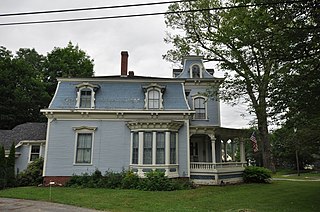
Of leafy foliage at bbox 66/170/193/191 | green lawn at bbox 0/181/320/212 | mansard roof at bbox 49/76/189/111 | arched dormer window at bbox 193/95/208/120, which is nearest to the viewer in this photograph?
green lawn at bbox 0/181/320/212

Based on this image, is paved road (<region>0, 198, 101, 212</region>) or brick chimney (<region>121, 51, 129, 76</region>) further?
brick chimney (<region>121, 51, 129, 76</region>)

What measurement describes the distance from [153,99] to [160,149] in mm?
3583

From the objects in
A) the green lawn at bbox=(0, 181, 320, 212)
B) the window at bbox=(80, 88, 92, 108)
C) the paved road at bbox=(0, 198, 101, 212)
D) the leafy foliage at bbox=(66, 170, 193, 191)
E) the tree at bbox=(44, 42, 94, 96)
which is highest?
the tree at bbox=(44, 42, 94, 96)

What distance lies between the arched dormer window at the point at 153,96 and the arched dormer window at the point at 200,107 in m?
3.79

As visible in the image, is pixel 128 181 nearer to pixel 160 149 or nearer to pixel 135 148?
pixel 135 148

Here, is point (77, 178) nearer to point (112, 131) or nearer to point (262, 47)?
point (112, 131)

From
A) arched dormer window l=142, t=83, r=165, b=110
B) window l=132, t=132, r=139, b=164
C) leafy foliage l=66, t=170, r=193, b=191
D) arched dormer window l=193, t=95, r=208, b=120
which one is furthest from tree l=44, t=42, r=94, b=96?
leafy foliage l=66, t=170, r=193, b=191

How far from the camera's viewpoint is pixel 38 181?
1745 centimetres

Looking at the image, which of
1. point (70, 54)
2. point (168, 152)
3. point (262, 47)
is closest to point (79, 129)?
point (168, 152)

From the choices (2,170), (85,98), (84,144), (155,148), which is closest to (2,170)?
(2,170)

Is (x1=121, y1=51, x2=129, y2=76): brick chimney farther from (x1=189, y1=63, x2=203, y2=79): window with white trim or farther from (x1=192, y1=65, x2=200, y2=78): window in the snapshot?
(x1=192, y1=65, x2=200, y2=78): window

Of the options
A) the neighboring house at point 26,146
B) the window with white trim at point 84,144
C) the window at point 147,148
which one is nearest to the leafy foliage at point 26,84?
the neighboring house at point 26,146

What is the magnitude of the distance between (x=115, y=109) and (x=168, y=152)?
4.52 metres

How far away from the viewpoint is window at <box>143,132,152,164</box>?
1692cm
